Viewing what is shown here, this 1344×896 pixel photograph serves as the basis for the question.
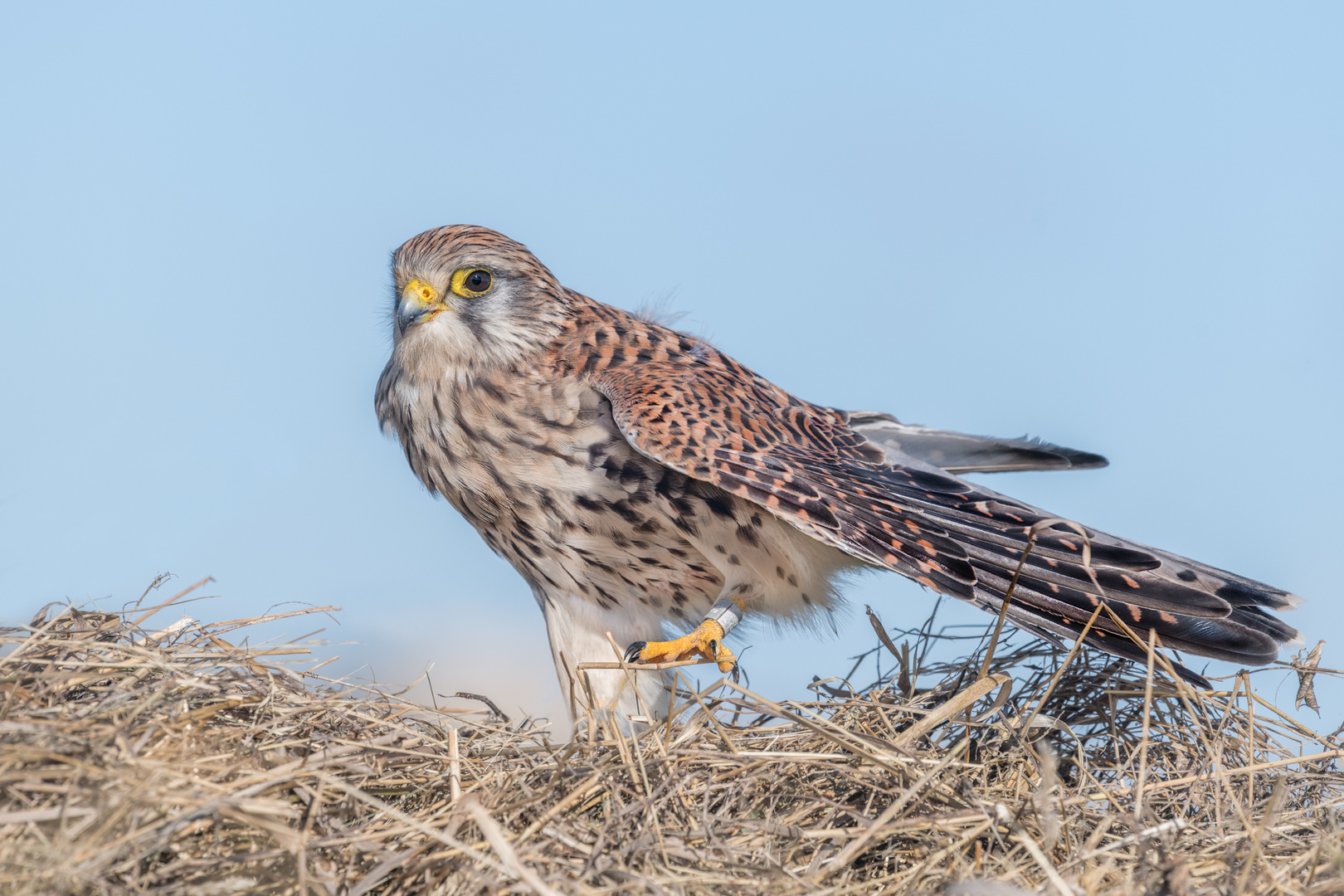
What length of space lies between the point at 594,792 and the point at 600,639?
1486mm

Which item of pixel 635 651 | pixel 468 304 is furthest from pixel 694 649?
pixel 468 304

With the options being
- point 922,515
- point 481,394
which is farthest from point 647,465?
point 922,515

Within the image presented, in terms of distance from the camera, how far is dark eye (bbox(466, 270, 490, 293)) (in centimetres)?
348

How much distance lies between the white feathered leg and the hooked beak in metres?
1.07

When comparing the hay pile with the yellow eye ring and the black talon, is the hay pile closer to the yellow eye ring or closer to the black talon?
the black talon

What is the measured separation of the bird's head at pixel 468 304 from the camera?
3.42 m

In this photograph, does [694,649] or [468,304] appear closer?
[694,649]

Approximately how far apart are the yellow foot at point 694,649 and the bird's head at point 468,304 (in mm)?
1027

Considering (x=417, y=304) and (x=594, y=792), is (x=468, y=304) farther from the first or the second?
(x=594, y=792)

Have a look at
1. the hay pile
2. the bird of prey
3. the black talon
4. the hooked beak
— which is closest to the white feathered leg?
the bird of prey

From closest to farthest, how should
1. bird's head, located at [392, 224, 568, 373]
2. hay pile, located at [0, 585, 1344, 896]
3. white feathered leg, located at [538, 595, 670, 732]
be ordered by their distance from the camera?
hay pile, located at [0, 585, 1344, 896]
bird's head, located at [392, 224, 568, 373]
white feathered leg, located at [538, 595, 670, 732]

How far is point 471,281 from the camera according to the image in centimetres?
349

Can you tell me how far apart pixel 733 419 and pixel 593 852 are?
1.64m

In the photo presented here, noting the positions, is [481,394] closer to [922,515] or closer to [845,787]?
[922,515]
